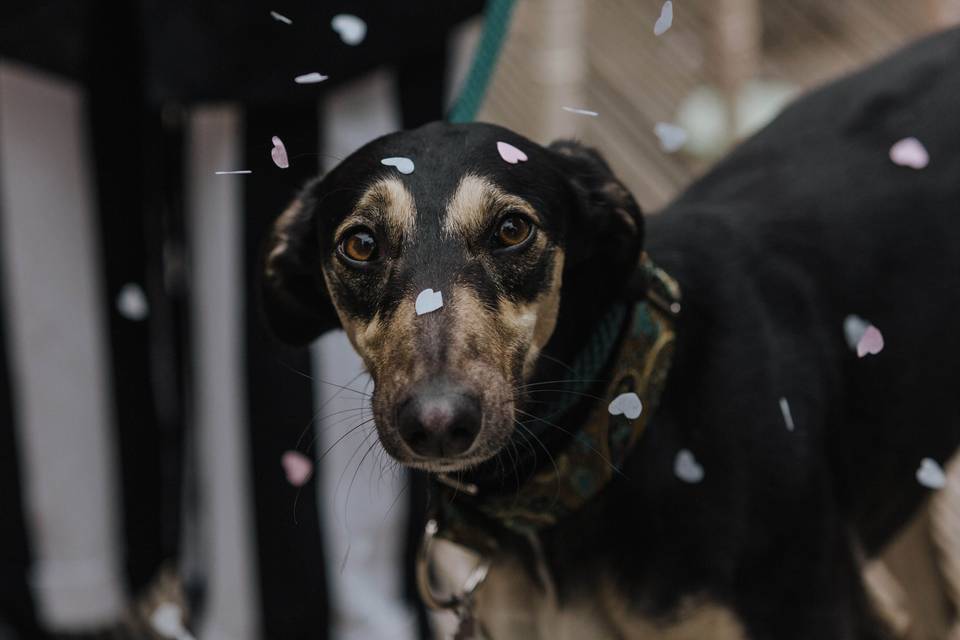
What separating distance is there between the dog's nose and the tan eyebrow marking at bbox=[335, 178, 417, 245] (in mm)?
194

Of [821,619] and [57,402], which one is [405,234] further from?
[57,402]

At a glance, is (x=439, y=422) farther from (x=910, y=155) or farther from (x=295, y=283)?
(x=910, y=155)

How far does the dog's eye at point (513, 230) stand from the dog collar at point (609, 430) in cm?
19

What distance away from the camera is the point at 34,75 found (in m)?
2.03

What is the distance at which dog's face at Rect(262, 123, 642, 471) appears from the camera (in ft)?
3.69

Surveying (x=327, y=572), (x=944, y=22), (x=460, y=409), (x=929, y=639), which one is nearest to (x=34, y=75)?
(x=327, y=572)

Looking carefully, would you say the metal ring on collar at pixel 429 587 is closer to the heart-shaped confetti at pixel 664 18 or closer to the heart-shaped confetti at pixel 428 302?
the heart-shaped confetti at pixel 428 302

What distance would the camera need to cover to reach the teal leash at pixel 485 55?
1.49 metres

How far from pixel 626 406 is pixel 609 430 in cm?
4

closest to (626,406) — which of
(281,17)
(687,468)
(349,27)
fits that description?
(687,468)

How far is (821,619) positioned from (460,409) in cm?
66

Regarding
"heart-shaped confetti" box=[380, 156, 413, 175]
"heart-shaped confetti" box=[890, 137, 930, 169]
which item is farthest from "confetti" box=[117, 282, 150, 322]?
"heart-shaped confetti" box=[890, 137, 930, 169]

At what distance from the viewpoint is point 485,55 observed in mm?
1500

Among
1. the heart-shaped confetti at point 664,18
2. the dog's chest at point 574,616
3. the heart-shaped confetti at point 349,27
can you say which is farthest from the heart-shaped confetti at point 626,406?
the heart-shaped confetti at point 349,27
